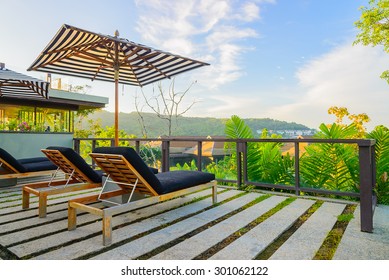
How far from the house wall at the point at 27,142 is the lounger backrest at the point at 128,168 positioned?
653 centimetres

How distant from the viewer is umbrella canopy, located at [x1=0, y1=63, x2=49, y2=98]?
4586 millimetres

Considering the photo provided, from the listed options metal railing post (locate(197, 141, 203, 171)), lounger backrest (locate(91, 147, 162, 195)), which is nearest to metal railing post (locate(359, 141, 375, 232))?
lounger backrest (locate(91, 147, 162, 195))

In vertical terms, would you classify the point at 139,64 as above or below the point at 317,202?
above

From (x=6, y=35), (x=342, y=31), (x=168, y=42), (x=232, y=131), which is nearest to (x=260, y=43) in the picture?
(x=168, y=42)

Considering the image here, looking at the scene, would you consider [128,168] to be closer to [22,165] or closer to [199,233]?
[199,233]

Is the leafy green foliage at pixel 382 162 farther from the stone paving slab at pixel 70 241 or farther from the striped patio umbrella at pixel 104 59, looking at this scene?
the stone paving slab at pixel 70 241

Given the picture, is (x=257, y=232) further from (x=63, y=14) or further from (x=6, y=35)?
(x=6, y=35)

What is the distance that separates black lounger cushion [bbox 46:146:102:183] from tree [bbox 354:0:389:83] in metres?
19.6

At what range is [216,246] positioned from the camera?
2354 mm

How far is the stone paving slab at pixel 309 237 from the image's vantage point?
2.20m

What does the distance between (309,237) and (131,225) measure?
1.84m

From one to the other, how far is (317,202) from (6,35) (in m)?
7.33

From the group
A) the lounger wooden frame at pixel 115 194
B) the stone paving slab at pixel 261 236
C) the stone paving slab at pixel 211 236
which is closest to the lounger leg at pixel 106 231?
the lounger wooden frame at pixel 115 194
